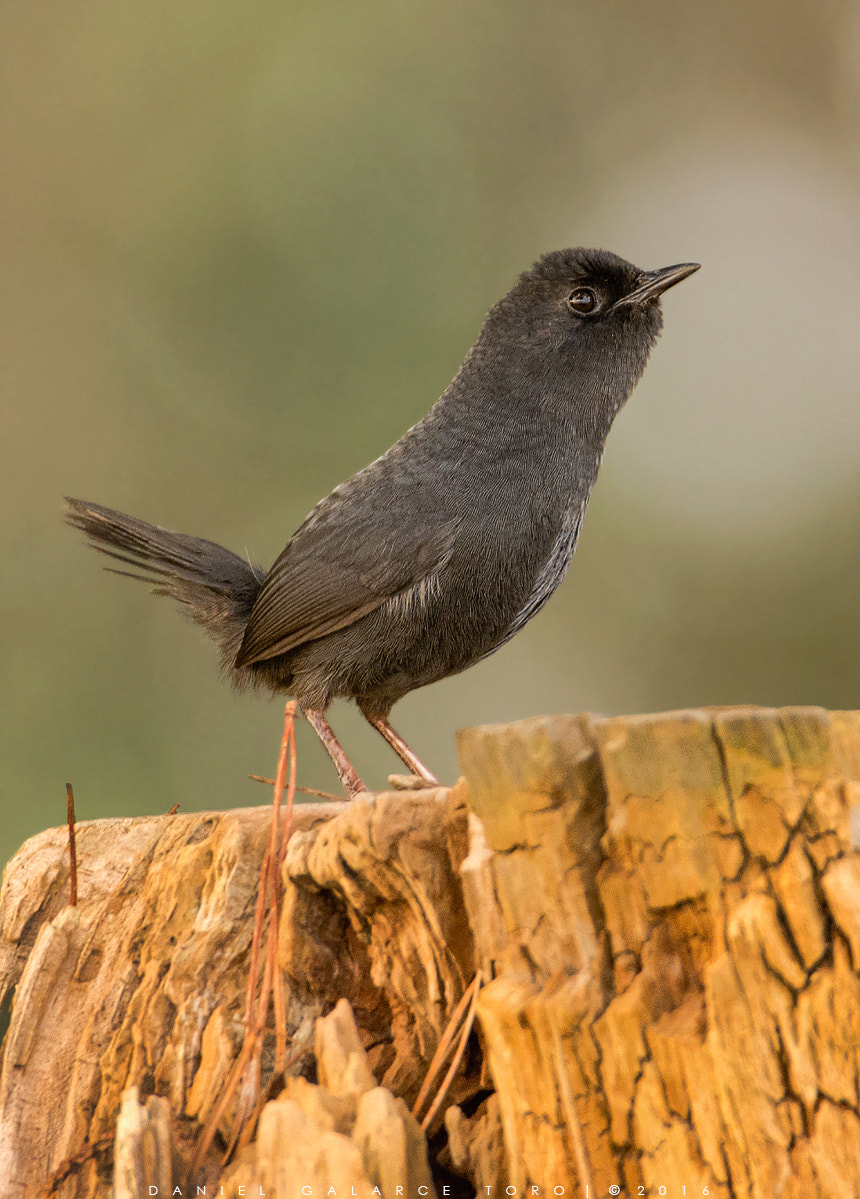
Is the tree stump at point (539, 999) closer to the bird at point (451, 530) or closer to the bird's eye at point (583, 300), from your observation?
the bird at point (451, 530)

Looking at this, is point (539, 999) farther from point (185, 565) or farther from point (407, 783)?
point (185, 565)

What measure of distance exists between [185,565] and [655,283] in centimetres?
163

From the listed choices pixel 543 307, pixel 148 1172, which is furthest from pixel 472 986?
pixel 543 307

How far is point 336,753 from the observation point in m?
2.71

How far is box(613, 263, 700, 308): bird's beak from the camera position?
9.46ft

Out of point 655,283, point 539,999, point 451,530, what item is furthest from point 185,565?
point 539,999

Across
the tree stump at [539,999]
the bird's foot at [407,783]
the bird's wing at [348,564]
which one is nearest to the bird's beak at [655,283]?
the bird's wing at [348,564]

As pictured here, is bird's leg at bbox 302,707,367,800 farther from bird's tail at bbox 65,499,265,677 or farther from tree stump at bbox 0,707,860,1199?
tree stump at bbox 0,707,860,1199

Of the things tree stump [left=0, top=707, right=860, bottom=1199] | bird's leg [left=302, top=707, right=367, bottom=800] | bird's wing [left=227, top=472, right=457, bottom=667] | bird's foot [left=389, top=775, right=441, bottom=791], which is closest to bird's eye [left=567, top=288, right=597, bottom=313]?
bird's wing [left=227, top=472, right=457, bottom=667]

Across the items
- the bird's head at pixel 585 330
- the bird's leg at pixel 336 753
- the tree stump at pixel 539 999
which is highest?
the bird's head at pixel 585 330

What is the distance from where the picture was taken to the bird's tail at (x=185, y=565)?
3.08 meters

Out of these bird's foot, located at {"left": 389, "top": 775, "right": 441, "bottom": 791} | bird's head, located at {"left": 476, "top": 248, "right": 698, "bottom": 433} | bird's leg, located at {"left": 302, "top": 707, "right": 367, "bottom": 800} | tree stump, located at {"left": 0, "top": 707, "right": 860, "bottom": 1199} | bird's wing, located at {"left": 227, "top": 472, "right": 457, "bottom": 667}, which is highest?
bird's head, located at {"left": 476, "top": 248, "right": 698, "bottom": 433}

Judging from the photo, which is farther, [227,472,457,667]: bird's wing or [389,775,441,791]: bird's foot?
[227,472,457,667]: bird's wing

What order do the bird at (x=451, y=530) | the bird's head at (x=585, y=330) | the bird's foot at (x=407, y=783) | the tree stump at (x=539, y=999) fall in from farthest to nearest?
1. the bird's head at (x=585, y=330)
2. the bird at (x=451, y=530)
3. the bird's foot at (x=407, y=783)
4. the tree stump at (x=539, y=999)
